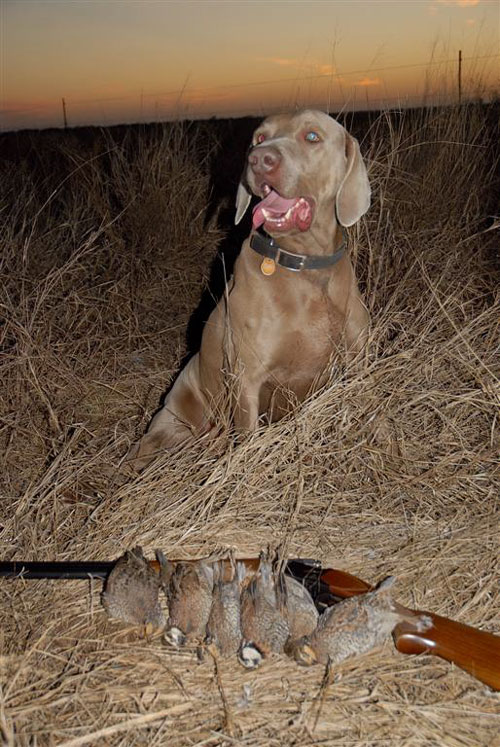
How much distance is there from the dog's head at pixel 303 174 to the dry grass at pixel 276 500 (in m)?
0.47

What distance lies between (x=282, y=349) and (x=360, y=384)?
40cm

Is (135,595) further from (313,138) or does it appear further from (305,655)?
(313,138)

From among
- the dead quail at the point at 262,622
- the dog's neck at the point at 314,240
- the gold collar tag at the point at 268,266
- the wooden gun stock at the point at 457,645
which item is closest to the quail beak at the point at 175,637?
the dead quail at the point at 262,622

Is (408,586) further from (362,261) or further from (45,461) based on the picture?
(362,261)

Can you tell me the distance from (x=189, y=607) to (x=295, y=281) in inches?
57.8

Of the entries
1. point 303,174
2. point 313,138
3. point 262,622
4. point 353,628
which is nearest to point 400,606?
point 353,628

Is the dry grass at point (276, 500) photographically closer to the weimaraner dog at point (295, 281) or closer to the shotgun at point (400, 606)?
the shotgun at point (400, 606)

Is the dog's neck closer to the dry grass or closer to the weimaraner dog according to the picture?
the weimaraner dog

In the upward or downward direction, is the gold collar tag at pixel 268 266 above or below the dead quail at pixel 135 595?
above

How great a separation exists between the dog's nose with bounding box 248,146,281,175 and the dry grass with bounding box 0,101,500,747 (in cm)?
75

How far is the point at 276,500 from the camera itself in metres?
2.72

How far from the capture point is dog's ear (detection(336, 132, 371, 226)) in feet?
10.5

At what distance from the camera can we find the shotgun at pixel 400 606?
195 cm

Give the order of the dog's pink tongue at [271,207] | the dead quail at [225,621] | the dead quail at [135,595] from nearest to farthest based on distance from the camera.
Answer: the dead quail at [225,621] → the dead quail at [135,595] → the dog's pink tongue at [271,207]
